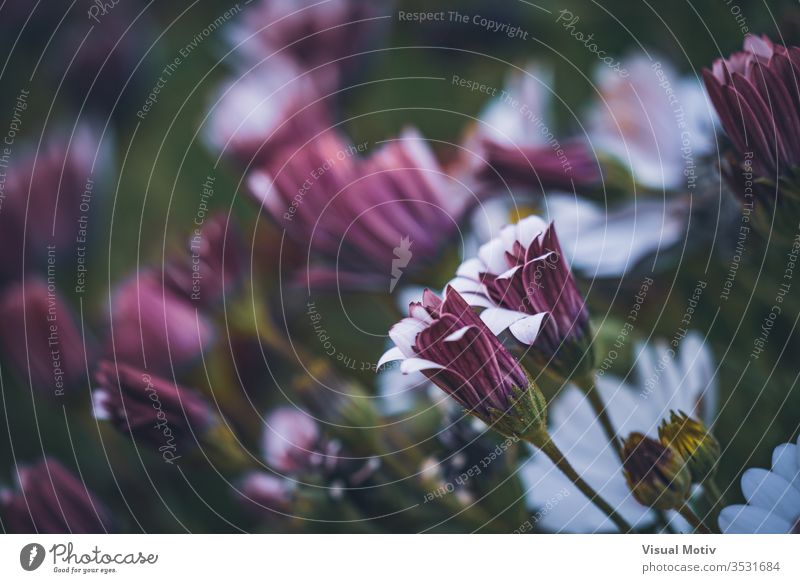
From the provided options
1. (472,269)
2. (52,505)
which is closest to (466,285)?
(472,269)

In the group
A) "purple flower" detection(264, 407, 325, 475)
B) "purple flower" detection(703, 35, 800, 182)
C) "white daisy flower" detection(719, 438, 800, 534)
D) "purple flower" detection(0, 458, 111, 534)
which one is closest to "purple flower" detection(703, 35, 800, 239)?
"purple flower" detection(703, 35, 800, 182)

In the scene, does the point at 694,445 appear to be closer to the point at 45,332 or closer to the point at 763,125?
the point at 763,125

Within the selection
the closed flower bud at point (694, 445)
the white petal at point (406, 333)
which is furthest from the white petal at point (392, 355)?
the closed flower bud at point (694, 445)

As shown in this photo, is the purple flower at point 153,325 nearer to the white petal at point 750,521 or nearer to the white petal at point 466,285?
the white petal at point 466,285

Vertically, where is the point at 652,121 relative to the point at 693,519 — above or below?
above

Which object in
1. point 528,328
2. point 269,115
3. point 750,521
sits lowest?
point 750,521
